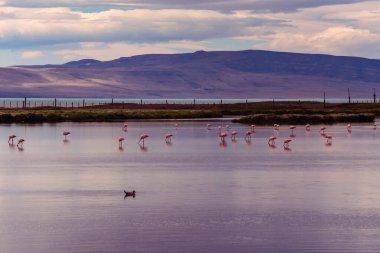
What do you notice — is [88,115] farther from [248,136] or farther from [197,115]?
[248,136]

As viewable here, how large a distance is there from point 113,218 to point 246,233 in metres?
4.12

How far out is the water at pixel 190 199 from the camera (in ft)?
72.0

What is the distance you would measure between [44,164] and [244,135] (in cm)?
2457

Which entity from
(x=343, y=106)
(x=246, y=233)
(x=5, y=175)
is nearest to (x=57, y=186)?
(x=5, y=175)

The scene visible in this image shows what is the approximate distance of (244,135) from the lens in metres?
63.8

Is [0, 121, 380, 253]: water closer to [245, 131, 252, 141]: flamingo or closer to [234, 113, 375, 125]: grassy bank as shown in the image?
[245, 131, 252, 141]: flamingo

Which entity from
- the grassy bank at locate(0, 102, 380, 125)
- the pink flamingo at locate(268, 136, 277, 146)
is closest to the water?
the pink flamingo at locate(268, 136, 277, 146)

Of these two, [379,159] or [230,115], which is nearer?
[379,159]

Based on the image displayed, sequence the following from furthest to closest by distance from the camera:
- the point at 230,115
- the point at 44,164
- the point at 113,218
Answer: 1. the point at 230,115
2. the point at 44,164
3. the point at 113,218

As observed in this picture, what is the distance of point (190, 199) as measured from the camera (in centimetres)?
2852

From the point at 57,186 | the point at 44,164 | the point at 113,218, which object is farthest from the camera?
the point at 44,164

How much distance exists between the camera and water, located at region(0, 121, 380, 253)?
21953 mm

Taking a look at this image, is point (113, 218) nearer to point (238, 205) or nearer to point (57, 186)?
point (238, 205)

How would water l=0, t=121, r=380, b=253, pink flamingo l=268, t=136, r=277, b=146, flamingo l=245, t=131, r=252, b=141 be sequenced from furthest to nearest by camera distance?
1. flamingo l=245, t=131, r=252, b=141
2. pink flamingo l=268, t=136, r=277, b=146
3. water l=0, t=121, r=380, b=253
